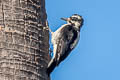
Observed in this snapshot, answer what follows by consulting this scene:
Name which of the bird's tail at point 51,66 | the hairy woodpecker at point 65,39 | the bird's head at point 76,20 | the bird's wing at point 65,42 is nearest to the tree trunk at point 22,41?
the bird's tail at point 51,66

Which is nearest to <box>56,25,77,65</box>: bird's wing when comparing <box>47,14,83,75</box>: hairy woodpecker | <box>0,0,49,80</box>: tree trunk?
<box>47,14,83,75</box>: hairy woodpecker

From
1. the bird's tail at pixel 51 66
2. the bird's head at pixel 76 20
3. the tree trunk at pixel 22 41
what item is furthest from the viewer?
the bird's head at pixel 76 20

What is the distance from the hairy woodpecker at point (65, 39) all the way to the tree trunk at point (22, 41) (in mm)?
208

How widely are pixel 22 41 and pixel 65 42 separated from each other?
121 centimetres

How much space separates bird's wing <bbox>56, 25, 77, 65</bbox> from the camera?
553 centimetres

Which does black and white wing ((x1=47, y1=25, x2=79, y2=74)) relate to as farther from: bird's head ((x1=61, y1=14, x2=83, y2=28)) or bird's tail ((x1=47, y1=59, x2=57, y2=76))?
bird's head ((x1=61, y1=14, x2=83, y2=28))

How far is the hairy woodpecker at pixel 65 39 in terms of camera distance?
531 centimetres

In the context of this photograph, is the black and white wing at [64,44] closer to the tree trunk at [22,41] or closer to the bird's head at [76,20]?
the tree trunk at [22,41]

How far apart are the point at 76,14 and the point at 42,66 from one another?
2.18 metres

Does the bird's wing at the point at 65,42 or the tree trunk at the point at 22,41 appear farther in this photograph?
the bird's wing at the point at 65,42

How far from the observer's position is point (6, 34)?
15.7ft

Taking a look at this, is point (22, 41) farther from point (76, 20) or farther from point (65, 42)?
point (76, 20)

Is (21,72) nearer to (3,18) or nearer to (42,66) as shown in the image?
(42,66)

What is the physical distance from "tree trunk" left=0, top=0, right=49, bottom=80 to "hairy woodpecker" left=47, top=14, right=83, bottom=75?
0.68ft
